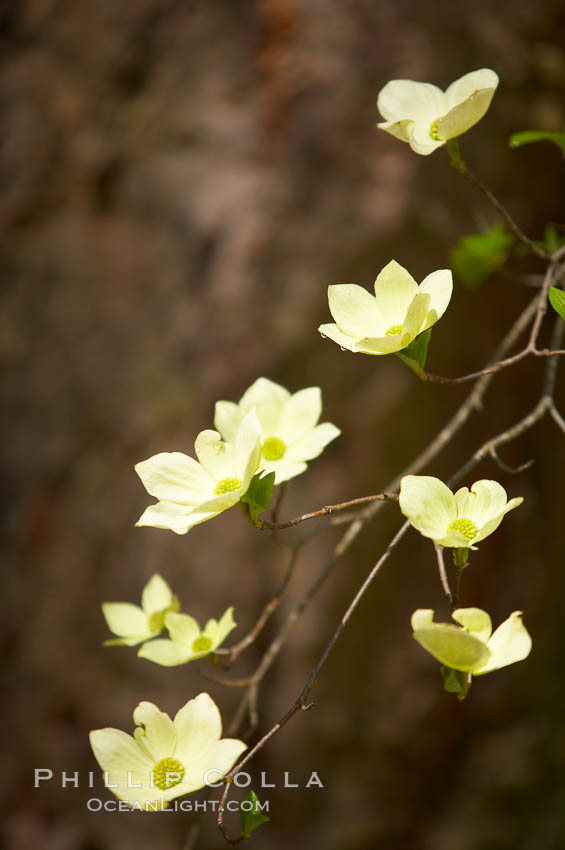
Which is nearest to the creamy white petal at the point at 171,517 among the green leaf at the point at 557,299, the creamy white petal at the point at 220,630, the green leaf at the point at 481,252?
the creamy white petal at the point at 220,630

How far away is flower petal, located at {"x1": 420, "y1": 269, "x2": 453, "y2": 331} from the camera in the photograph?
0.39 metres

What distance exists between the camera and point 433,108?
52cm

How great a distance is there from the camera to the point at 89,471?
3.76ft

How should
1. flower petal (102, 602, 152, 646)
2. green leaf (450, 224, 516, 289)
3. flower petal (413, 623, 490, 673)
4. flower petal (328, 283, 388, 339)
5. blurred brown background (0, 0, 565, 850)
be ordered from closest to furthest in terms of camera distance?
flower petal (413, 623, 490, 673) → flower petal (328, 283, 388, 339) → flower petal (102, 602, 152, 646) → green leaf (450, 224, 516, 289) → blurred brown background (0, 0, 565, 850)

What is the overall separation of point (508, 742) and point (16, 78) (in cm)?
Result: 151

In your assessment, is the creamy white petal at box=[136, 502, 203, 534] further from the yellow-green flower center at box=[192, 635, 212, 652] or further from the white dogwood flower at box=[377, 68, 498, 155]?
the white dogwood flower at box=[377, 68, 498, 155]

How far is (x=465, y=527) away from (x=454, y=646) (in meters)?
0.08

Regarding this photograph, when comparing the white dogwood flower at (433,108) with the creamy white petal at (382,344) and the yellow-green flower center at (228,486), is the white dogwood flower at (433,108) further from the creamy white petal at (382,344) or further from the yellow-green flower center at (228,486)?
the yellow-green flower center at (228,486)

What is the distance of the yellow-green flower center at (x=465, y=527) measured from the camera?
398 millimetres

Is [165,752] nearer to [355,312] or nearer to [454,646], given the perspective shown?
[454,646]

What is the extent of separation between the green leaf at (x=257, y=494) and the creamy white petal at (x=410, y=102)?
312 mm

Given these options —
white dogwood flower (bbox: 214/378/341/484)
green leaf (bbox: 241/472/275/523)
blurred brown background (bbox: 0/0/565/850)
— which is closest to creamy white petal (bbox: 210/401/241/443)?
white dogwood flower (bbox: 214/378/341/484)

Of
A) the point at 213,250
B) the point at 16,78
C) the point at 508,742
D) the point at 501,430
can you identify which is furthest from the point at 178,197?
the point at 508,742

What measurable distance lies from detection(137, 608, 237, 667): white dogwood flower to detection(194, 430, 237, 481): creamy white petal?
109mm
